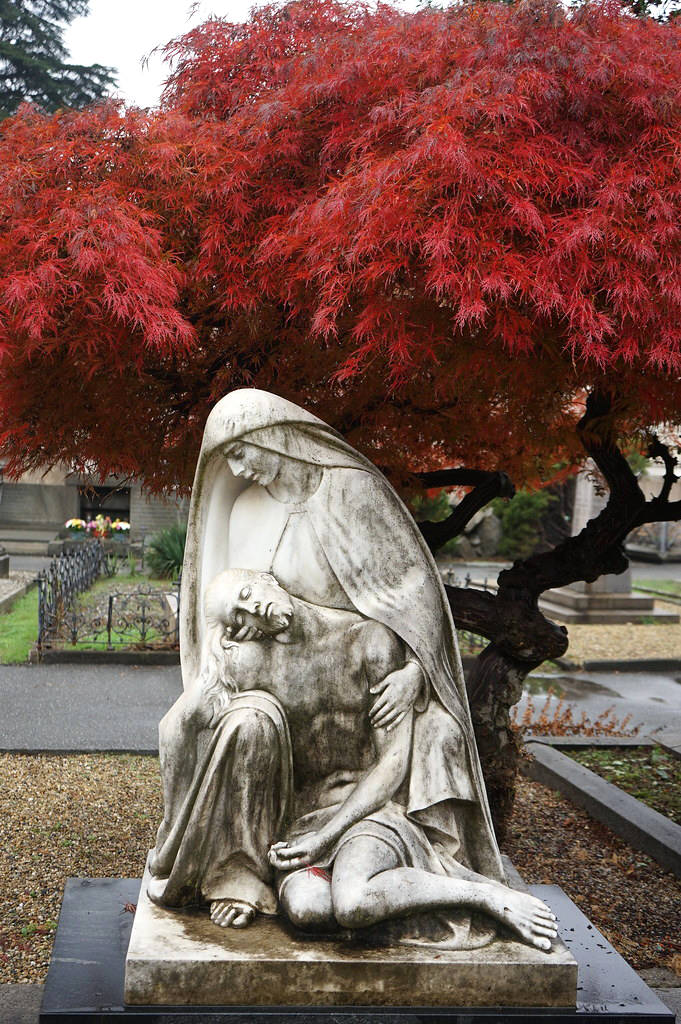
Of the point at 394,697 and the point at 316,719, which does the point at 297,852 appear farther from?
the point at 394,697

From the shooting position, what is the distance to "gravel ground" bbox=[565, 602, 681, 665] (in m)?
10.6

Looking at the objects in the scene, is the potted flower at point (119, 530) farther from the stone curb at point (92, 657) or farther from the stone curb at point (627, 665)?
the stone curb at point (627, 665)

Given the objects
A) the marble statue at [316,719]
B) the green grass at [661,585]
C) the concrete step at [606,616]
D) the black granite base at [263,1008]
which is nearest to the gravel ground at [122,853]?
the black granite base at [263,1008]

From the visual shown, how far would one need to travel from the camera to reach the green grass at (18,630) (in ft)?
31.8

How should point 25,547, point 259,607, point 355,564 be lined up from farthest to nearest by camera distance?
point 25,547 → point 355,564 → point 259,607

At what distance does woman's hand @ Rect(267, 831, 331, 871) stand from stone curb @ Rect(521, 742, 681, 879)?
2.46m

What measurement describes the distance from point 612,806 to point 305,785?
3123mm

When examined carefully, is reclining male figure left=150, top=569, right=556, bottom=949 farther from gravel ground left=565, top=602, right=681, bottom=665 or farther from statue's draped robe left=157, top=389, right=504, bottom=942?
gravel ground left=565, top=602, right=681, bottom=665

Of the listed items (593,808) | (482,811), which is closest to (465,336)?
(482,811)

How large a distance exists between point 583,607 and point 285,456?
10.2 metres

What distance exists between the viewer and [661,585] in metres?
17.1

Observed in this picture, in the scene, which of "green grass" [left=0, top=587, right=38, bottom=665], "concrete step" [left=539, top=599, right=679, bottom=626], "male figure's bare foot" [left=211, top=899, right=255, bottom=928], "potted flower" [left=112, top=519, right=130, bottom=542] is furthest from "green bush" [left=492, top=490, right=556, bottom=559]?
"male figure's bare foot" [left=211, top=899, right=255, bottom=928]

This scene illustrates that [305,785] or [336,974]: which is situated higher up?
[305,785]

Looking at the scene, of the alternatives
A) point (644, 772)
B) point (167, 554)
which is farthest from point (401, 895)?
point (167, 554)
